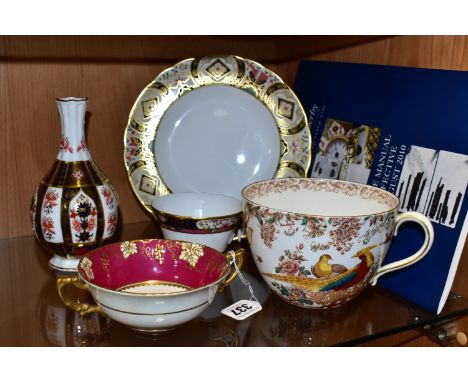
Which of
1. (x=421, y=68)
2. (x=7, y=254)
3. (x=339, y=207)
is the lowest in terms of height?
(x=7, y=254)

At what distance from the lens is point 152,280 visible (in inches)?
27.0

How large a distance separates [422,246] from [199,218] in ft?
0.88

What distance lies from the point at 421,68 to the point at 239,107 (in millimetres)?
280

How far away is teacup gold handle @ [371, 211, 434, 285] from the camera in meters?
0.62

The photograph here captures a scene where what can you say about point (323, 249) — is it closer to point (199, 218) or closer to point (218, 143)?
point (199, 218)

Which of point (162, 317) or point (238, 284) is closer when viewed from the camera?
point (162, 317)

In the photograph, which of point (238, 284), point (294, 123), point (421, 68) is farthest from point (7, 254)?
point (421, 68)

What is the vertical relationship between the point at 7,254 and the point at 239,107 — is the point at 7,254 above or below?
below

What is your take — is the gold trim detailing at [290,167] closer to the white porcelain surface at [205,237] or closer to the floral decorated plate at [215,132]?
the floral decorated plate at [215,132]

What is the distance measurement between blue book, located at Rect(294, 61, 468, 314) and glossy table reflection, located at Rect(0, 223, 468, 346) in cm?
4

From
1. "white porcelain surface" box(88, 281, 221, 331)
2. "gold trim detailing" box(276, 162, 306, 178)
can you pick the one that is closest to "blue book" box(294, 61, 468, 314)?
"gold trim detailing" box(276, 162, 306, 178)

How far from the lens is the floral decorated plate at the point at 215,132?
2.79 feet

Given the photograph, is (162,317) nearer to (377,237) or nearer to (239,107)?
(377,237)

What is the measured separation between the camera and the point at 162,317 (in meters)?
0.57
